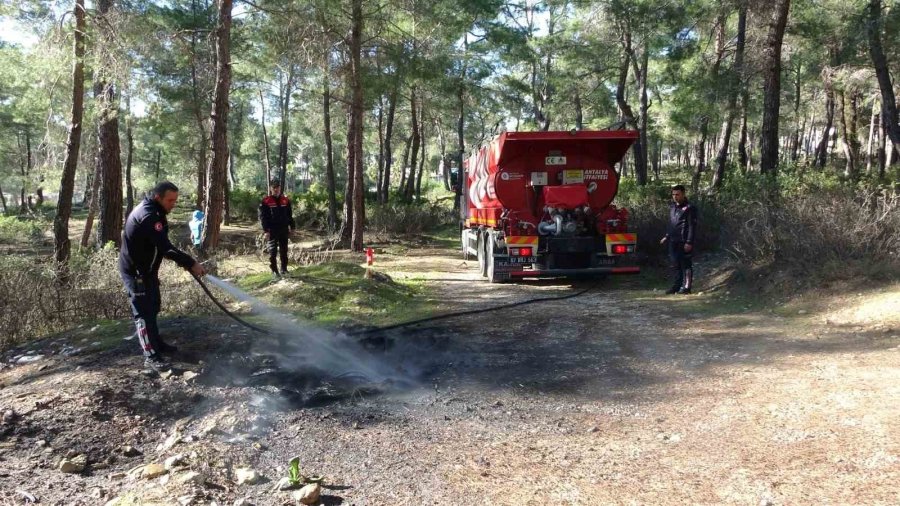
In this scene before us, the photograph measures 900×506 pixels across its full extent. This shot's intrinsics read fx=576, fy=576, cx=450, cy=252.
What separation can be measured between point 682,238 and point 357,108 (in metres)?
9.67

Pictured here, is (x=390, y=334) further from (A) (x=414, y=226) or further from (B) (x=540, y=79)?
(B) (x=540, y=79)

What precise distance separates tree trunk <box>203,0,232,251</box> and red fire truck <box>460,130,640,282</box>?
5541 millimetres

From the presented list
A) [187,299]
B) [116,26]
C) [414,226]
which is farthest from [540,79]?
[187,299]

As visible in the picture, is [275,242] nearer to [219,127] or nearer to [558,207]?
[219,127]

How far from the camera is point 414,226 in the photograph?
2334 cm

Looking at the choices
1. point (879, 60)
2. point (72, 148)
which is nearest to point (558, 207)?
point (879, 60)

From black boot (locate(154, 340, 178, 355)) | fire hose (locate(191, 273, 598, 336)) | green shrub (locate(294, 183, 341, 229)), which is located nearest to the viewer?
black boot (locate(154, 340, 178, 355))

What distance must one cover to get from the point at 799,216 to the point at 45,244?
25.1 m

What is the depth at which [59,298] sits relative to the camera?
7.19m

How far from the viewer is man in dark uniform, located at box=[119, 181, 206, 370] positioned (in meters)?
5.08

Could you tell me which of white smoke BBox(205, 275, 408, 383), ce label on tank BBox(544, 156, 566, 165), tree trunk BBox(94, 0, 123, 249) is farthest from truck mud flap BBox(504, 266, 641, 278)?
tree trunk BBox(94, 0, 123, 249)

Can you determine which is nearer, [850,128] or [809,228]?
[809,228]

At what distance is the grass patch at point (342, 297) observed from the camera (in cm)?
812

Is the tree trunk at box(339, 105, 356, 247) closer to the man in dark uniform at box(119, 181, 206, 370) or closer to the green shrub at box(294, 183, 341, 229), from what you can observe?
the green shrub at box(294, 183, 341, 229)
